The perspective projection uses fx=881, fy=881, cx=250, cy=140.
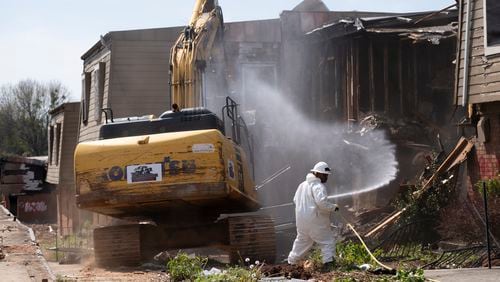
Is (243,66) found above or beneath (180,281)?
above

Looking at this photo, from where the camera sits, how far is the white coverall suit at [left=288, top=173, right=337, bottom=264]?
1266cm

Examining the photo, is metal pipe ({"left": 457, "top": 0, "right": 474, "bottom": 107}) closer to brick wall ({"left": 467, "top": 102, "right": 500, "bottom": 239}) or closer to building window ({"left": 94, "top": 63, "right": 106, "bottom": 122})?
brick wall ({"left": 467, "top": 102, "right": 500, "bottom": 239})

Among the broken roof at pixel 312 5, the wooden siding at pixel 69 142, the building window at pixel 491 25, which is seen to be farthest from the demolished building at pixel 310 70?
the building window at pixel 491 25

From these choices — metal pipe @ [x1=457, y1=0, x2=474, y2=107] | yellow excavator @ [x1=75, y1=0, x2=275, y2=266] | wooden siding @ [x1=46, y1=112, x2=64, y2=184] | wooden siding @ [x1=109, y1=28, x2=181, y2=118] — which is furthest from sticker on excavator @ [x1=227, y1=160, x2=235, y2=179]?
wooden siding @ [x1=46, y1=112, x2=64, y2=184]

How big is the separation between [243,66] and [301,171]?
4314 mm

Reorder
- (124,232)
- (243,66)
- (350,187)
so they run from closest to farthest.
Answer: (124,232), (350,187), (243,66)

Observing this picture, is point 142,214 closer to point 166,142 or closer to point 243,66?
point 166,142

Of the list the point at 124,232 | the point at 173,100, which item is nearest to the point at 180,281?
the point at 124,232

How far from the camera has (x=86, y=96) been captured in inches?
1193

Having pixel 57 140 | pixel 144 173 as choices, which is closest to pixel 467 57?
pixel 144 173

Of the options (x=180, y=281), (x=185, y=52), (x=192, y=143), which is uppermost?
(x=185, y=52)

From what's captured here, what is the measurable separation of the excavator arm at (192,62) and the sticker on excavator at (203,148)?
12.4ft

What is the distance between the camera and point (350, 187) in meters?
22.3

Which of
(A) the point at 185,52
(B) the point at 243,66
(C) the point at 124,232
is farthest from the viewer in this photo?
(B) the point at 243,66
